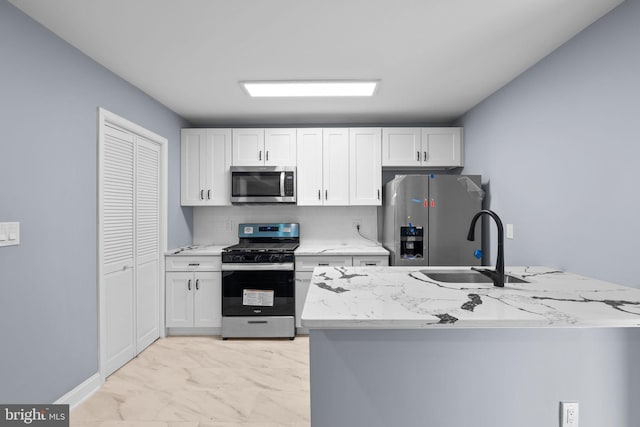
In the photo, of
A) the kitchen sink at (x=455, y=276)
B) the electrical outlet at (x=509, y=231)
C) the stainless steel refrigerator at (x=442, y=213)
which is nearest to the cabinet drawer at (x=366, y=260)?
the stainless steel refrigerator at (x=442, y=213)

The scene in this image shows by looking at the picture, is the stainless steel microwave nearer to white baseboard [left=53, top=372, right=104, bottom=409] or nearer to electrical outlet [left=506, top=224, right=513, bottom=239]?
white baseboard [left=53, top=372, right=104, bottom=409]

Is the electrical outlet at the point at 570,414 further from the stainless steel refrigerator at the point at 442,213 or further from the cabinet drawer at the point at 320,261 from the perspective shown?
the cabinet drawer at the point at 320,261

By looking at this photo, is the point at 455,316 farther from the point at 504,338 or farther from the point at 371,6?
the point at 371,6

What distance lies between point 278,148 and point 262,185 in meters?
0.47

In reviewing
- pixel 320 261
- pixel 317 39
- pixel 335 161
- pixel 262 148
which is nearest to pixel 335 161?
pixel 335 161

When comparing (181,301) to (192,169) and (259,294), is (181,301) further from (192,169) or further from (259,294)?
(192,169)

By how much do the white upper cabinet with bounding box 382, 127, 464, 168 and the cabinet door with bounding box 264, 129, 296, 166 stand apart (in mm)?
1069

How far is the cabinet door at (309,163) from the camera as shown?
12.5ft

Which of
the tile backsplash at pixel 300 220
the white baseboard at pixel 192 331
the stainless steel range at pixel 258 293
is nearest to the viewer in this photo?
the stainless steel range at pixel 258 293

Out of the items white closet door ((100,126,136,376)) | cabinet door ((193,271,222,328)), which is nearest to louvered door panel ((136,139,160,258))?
white closet door ((100,126,136,376))

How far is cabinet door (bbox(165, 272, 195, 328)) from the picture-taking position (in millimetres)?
3498

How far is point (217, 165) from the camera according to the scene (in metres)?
3.84

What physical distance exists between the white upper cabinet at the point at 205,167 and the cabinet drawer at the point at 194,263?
67cm

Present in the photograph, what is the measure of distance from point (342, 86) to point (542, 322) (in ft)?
7.64
